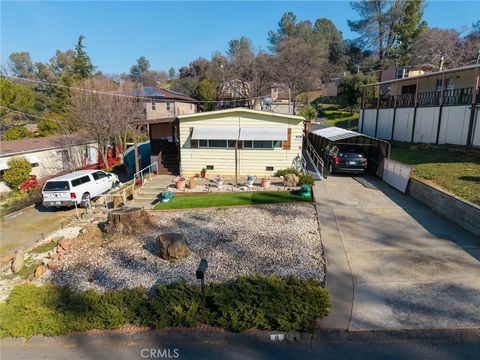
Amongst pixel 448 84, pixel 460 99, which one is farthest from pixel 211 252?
pixel 448 84

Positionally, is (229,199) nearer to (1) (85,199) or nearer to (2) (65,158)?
(1) (85,199)

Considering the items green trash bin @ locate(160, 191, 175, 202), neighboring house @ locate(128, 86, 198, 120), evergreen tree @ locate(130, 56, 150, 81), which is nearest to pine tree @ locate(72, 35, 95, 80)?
neighboring house @ locate(128, 86, 198, 120)

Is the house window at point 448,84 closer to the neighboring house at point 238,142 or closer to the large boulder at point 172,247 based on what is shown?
the neighboring house at point 238,142

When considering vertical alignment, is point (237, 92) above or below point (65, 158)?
above

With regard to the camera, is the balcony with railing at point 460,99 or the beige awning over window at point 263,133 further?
the balcony with railing at point 460,99

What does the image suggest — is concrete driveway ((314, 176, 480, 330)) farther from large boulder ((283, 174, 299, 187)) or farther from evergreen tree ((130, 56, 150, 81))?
evergreen tree ((130, 56, 150, 81))

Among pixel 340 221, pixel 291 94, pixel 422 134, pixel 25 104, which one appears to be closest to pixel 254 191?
pixel 340 221

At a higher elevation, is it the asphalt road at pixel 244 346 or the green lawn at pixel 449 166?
the green lawn at pixel 449 166

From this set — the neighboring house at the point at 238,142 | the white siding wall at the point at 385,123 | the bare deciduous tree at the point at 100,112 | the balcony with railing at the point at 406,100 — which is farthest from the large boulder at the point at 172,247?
the white siding wall at the point at 385,123
